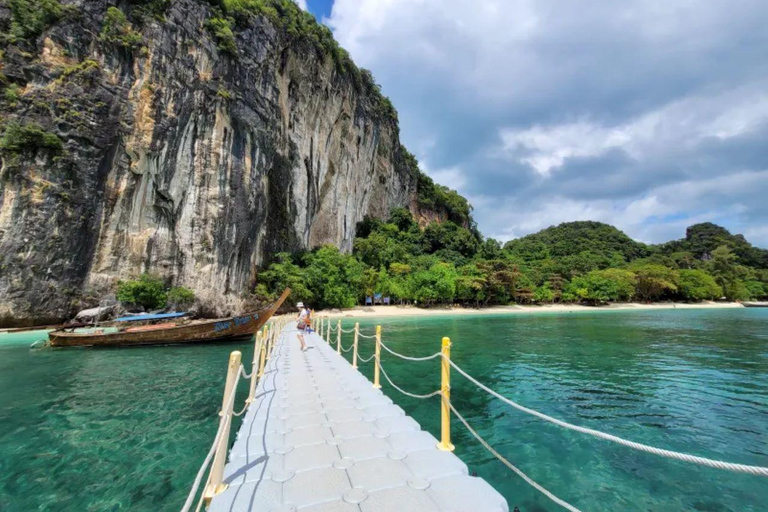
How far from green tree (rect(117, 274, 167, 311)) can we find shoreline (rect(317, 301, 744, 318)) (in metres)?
11.4

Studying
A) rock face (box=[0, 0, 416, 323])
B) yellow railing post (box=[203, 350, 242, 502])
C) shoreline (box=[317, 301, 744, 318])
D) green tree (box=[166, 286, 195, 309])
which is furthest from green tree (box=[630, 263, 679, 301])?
yellow railing post (box=[203, 350, 242, 502])

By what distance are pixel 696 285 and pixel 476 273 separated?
38.1 meters

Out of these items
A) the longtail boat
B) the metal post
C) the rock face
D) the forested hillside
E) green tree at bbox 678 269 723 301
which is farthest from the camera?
green tree at bbox 678 269 723 301

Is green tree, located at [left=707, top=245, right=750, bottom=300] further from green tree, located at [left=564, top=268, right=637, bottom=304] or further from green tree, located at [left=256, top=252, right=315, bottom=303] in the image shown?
green tree, located at [left=256, top=252, right=315, bottom=303]

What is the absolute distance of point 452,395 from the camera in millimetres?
7262

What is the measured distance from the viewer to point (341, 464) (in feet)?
9.31

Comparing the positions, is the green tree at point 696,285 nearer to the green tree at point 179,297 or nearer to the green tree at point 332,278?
the green tree at point 332,278

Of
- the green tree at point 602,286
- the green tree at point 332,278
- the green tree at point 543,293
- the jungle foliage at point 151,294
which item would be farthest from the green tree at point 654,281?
the jungle foliage at point 151,294

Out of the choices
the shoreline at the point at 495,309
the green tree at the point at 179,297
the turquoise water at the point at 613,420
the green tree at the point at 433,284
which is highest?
the green tree at the point at 433,284

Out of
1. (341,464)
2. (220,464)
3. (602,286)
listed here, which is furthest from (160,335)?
(602,286)

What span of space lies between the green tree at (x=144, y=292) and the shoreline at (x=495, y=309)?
450 inches

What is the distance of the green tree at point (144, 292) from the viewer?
69.7ft

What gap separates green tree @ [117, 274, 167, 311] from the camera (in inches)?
837

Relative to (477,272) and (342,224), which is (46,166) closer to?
(342,224)
